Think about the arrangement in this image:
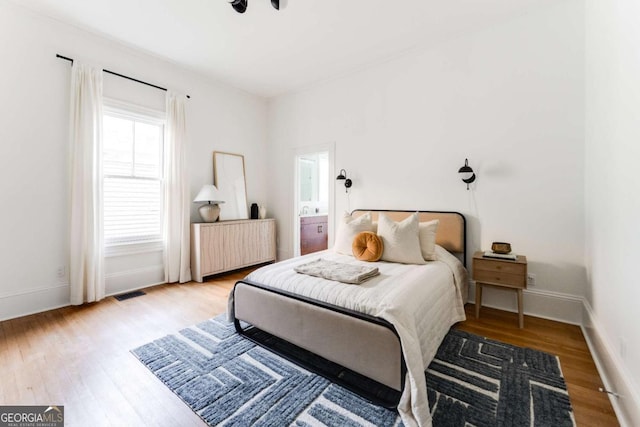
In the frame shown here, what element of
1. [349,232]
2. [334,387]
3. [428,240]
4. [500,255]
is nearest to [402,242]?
[428,240]

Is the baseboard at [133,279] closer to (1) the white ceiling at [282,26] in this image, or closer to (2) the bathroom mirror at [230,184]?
(2) the bathroom mirror at [230,184]

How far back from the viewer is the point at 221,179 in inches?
175

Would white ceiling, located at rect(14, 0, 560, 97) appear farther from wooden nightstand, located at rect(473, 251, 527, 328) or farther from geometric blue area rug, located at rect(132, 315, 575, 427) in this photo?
geometric blue area rug, located at rect(132, 315, 575, 427)

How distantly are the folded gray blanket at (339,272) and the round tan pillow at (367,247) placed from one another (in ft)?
1.33

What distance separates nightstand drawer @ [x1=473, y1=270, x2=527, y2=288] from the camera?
2492mm

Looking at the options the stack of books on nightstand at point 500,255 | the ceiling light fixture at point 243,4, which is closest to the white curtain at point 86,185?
the ceiling light fixture at point 243,4

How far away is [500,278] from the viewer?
257 cm

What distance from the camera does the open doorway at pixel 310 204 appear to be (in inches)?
193

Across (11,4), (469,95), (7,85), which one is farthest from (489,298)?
(11,4)

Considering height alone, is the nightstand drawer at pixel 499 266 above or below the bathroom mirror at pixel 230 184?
below

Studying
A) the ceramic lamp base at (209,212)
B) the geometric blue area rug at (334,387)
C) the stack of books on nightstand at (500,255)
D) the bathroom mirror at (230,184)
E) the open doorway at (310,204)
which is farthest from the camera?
the open doorway at (310,204)

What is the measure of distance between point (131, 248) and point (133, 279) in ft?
1.37

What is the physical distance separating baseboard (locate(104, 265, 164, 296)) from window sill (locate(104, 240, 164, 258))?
0.79 ft

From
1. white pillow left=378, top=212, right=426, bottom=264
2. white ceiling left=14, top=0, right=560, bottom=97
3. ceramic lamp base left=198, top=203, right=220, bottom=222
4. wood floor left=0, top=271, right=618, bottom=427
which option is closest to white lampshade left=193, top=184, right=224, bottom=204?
ceramic lamp base left=198, top=203, right=220, bottom=222
